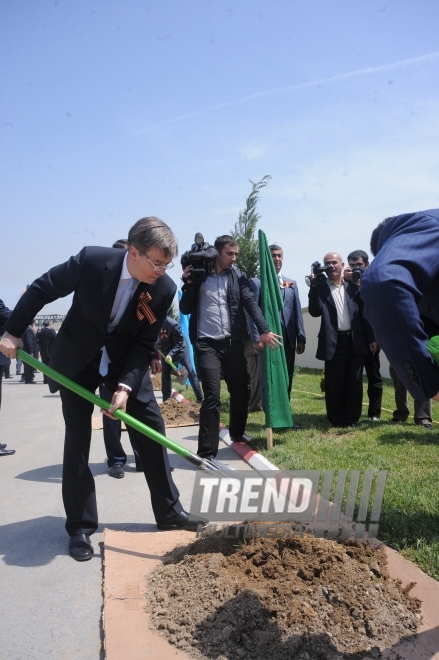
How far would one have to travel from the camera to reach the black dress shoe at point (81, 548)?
4051mm

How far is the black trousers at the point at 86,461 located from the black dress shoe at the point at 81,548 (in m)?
0.07

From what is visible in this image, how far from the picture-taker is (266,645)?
2756 millimetres

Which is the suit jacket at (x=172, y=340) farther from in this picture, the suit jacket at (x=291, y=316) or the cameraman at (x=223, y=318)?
the cameraman at (x=223, y=318)

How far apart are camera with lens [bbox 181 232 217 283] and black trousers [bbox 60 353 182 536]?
7.17 feet

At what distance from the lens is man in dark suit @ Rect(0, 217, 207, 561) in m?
4.00

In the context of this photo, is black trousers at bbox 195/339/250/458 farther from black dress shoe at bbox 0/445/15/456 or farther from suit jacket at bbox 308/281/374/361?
black dress shoe at bbox 0/445/15/456

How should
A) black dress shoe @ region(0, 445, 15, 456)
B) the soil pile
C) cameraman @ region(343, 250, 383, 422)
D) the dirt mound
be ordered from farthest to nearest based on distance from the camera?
the soil pile, cameraman @ region(343, 250, 383, 422), black dress shoe @ region(0, 445, 15, 456), the dirt mound

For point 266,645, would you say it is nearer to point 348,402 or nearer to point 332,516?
point 332,516

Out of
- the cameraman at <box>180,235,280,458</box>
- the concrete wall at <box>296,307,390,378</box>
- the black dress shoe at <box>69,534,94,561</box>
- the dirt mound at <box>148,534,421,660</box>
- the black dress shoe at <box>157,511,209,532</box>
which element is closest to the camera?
the dirt mound at <box>148,534,421,660</box>

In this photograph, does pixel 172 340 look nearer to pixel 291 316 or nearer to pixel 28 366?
pixel 291 316

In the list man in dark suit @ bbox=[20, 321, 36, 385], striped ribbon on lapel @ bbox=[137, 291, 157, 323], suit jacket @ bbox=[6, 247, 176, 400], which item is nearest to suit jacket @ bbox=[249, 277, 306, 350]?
suit jacket @ bbox=[6, 247, 176, 400]

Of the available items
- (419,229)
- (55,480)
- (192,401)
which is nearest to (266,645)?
(419,229)

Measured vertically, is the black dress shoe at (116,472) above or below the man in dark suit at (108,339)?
below
